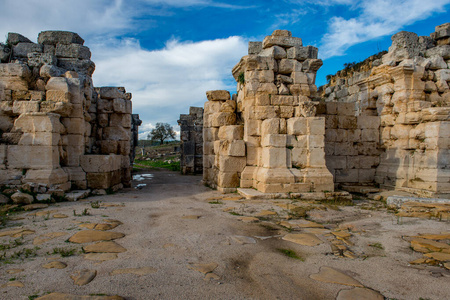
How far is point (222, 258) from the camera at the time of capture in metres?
3.42

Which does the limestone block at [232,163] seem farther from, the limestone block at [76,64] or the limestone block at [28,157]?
the limestone block at [76,64]

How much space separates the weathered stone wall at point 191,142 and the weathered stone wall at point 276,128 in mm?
6278

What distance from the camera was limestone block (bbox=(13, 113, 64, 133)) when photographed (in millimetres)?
6703

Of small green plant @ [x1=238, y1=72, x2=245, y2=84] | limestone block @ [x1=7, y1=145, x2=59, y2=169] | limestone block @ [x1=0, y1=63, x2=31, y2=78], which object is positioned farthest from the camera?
small green plant @ [x1=238, y1=72, x2=245, y2=84]

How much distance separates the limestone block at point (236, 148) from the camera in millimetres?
7938

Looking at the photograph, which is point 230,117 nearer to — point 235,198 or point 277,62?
point 277,62

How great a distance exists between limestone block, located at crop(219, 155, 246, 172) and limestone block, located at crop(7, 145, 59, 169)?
405cm

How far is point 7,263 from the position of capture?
3.11m

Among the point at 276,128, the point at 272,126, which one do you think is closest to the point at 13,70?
the point at 272,126

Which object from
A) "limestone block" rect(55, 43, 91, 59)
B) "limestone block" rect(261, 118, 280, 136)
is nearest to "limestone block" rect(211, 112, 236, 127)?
"limestone block" rect(261, 118, 280, 136)

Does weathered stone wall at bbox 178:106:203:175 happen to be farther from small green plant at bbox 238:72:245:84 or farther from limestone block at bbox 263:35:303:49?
limestone block at bbox 263:35:303:49

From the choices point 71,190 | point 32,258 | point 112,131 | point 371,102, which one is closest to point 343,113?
point 371,102

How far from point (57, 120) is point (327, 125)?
23.7ft

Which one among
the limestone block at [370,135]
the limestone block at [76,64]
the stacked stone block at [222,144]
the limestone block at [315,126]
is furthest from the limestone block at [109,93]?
the limestone block at [370,135]
